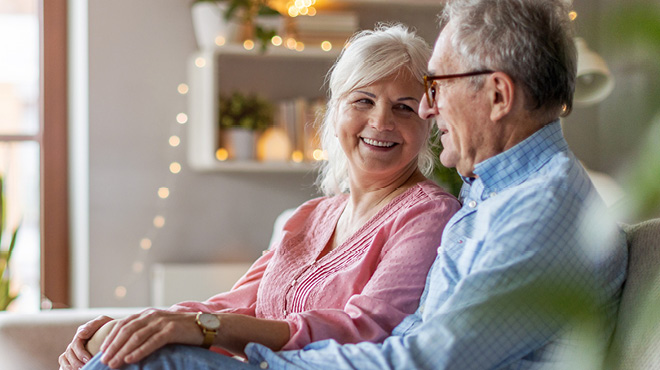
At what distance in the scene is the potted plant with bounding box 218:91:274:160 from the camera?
118 inches

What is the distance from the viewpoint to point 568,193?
3.57 ft

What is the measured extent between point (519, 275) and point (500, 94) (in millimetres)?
331

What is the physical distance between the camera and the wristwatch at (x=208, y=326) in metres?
1.23

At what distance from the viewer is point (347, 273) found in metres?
1.45

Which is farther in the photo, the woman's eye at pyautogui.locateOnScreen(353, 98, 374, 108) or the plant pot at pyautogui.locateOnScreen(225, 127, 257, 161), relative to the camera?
the plant pot at pyautogui.locateOnScreen(225, 127, 257, 161)

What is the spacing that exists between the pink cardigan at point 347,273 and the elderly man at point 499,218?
5 centimetres

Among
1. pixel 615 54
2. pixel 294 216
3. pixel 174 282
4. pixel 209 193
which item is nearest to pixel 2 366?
pixel 294 216

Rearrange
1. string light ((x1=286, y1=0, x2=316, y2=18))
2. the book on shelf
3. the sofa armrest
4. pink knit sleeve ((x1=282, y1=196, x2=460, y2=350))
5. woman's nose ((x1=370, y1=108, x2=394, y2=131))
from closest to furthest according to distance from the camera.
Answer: pink knit sleeve ((x1=282, y1=196, x2=460, y2=350))
woman's nose ((x1=370, y1=108, x2=394, y2=131))
the sofa armrest
the book on shelf
string light ((x1=286, y1=0, x2=316, y2=18))

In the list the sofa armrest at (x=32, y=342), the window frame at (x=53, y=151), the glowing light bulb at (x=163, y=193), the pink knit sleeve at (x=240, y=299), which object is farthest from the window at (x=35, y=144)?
the pink knit sleeve at (x=240, y=299)

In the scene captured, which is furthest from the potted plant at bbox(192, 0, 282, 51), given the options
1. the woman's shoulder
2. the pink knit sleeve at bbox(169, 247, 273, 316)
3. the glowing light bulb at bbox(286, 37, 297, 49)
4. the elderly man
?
the elderly man

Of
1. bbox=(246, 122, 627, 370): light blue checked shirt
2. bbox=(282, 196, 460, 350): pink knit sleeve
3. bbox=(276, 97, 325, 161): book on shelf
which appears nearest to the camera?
bbox=(246, 122, 627, 370): light blue checked shirt

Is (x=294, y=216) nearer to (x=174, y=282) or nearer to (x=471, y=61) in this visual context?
(x=471, y=61)

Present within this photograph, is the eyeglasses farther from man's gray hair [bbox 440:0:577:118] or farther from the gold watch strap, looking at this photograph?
the gold watch strap

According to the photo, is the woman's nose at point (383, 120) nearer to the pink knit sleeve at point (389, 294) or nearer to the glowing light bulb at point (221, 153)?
the pink knit sleeve at point (389, 294)
